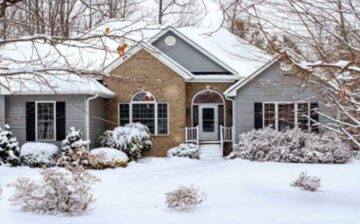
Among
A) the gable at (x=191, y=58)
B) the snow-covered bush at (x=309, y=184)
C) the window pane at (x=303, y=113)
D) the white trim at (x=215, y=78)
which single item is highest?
the gable at (x=191, y=58)

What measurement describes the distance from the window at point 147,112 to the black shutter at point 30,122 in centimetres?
397

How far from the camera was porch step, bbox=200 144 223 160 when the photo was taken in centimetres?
2531

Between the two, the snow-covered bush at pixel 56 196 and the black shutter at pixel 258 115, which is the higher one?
the black shutter at pixel 258 115

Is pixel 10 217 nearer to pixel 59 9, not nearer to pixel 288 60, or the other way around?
pixel 59 9

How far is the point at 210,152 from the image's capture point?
26.0m

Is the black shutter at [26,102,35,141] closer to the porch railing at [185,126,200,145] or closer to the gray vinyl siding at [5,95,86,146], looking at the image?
the gray vinyl siding at [5,95,86,146]

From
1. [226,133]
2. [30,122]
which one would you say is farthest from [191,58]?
[30,122]

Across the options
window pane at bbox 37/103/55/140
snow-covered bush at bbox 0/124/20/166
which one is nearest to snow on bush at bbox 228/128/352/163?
window pane at bbox 37/103/55/140

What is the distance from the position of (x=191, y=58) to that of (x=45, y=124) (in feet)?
25.1

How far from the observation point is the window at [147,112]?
2545 centimetres

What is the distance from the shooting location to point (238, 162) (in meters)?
22.9

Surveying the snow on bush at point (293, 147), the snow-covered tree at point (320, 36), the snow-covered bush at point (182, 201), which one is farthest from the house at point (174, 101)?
the snow-covered tree at point (320, 36)

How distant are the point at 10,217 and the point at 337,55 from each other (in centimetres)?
632

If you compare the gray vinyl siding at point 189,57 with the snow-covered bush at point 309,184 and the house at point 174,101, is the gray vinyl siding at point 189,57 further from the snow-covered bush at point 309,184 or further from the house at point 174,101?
the snow-covered bush at point 309,184
